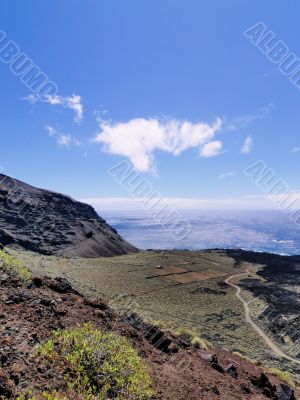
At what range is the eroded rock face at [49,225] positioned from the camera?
62.1 m

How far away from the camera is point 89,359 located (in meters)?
7.12

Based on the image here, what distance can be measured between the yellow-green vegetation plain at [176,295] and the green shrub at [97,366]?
1505cm

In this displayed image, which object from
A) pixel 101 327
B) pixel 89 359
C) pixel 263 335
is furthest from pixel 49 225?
pixel 89 359

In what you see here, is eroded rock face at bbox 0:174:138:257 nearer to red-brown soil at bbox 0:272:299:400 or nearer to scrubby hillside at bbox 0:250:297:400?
red-brown soil at bbox 0:272:299:400

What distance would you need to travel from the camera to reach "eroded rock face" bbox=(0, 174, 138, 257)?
6209cm

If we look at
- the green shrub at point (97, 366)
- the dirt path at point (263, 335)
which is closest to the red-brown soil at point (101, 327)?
the green shrub at point (97, 366)

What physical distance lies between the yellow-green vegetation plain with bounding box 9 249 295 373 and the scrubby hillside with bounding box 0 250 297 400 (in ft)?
34.6

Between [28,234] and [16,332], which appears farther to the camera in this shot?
[28,234]

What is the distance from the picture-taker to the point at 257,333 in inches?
1158

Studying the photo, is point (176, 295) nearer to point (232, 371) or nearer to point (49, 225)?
point (232, 371)

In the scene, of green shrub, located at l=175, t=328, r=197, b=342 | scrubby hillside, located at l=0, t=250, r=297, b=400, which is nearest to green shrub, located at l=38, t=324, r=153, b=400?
scrubby hillside, located at l=0, t=250, r=297, b=400

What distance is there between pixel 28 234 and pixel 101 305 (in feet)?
178

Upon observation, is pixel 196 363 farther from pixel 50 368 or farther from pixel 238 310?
pixel 238 310

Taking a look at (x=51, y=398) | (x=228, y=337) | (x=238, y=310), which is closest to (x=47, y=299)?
(x=51, y=398)
